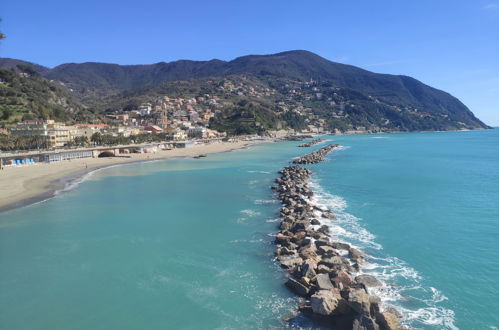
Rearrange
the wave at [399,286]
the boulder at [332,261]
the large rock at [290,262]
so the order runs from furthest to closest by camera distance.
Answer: the large rock at [290,262] < the boulder at [332,261] < the wave at [399,286]

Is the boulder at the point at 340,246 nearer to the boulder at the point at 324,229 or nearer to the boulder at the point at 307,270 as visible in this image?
the boulder at the point at 324,229

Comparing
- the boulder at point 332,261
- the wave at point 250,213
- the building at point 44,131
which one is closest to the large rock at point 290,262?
the boulder at point 332,261

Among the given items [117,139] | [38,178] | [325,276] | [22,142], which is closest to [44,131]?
[22,142]

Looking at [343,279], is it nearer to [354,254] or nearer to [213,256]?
[354,254]

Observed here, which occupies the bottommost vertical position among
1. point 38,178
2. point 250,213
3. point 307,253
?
point 250,213

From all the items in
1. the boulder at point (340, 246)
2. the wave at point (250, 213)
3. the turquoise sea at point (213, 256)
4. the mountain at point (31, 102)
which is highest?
the mountain at point (31, 102)

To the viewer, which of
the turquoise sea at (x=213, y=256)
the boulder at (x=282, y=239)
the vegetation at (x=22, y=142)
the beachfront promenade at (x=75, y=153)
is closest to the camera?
the turquoise sea at (x=213, y=256)
